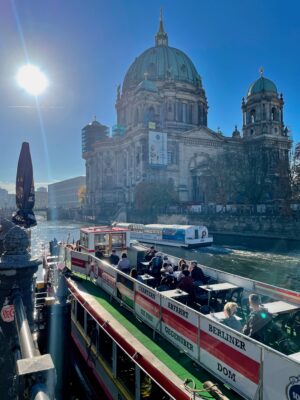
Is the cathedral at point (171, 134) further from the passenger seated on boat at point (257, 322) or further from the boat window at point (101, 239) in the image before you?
the passenger seated on boat at point (257, 322)

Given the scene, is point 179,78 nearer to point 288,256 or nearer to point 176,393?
point 288,256

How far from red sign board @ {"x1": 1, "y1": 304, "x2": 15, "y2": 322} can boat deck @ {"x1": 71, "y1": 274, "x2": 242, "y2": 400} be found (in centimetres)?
294

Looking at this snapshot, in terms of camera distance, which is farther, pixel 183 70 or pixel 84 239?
pixel 183 70

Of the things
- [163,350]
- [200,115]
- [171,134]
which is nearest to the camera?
[163,350]

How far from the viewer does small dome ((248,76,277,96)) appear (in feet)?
263

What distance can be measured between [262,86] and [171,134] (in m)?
24.0

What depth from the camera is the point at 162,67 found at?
3637 inches

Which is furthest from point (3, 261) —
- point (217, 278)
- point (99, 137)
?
point (99, 137)

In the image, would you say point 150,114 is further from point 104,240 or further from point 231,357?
point 231,357

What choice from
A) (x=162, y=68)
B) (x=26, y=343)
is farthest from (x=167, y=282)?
(x=162, y=68)

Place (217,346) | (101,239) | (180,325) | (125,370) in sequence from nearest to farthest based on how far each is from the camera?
(217,346), (180,325), (125,370), (101,239)

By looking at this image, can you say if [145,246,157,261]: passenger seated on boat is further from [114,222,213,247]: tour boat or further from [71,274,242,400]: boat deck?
[114,222,213,247]: tour boat

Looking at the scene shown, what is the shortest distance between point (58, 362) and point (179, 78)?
308 feet

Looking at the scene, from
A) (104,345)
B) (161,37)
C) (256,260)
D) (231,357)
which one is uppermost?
(161,37)
